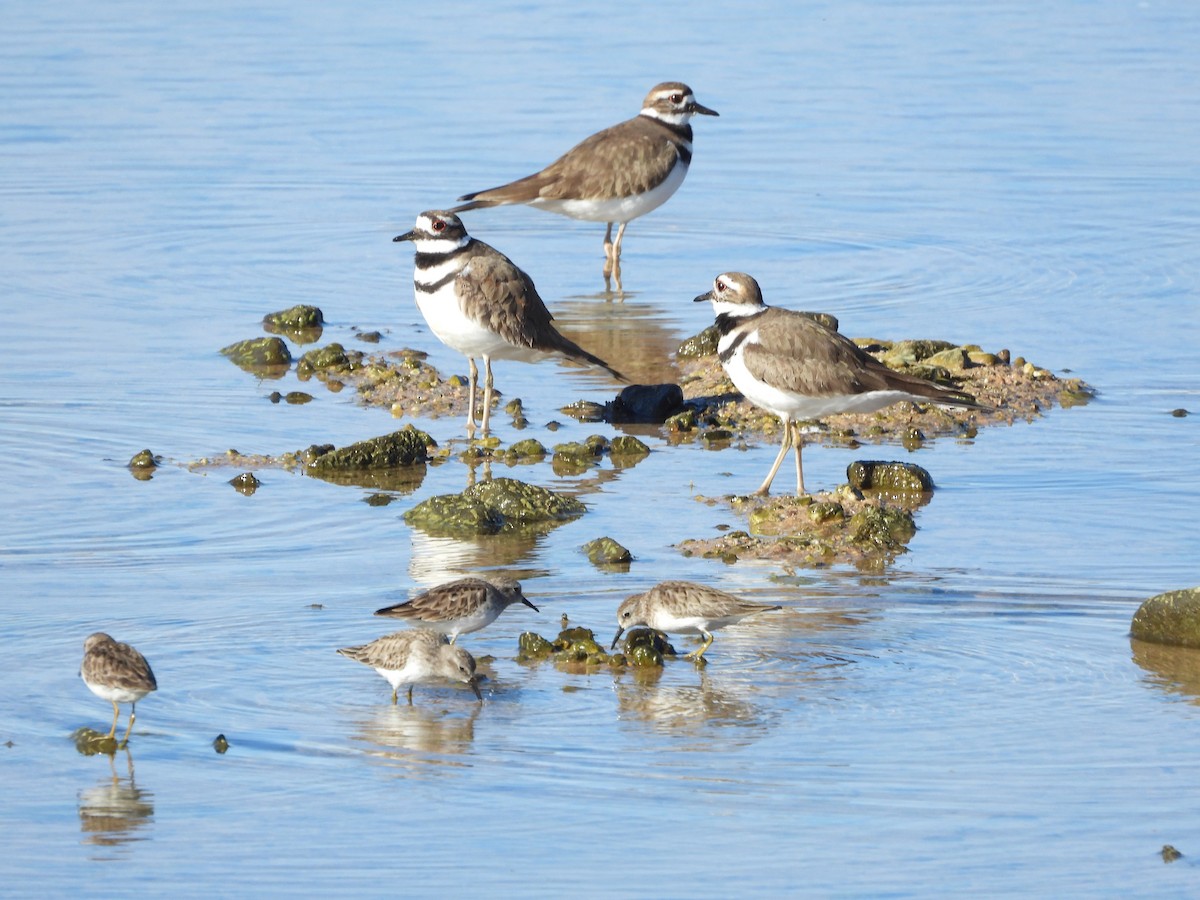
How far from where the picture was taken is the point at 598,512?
42.1 feet

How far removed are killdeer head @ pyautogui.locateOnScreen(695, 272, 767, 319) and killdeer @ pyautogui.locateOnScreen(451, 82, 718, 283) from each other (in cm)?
646

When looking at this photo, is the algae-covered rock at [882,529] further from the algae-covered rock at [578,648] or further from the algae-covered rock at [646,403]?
the algae-covered rock at [646,403]

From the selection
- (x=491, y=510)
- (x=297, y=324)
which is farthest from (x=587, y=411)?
(x=297, y=324)

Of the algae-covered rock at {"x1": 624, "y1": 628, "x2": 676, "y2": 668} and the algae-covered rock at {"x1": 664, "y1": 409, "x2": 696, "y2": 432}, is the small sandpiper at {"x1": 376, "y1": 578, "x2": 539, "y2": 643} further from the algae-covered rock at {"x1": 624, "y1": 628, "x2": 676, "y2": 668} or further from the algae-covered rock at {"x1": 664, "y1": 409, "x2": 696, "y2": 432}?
the algae-covered rock at {"x1": 664, "y1": 409, "x2": 696, "y2": 432}

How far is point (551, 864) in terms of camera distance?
7.70 meters

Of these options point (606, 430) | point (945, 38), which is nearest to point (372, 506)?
point (606, 430)

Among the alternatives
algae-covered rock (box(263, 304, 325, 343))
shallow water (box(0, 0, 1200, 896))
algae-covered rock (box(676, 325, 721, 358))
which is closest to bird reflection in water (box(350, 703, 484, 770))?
shallow water (box(0, 0, 1200, 896))

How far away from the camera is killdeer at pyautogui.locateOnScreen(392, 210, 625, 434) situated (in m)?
14.9

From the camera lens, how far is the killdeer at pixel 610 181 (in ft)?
65.8

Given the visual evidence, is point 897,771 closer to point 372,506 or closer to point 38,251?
point 372,506

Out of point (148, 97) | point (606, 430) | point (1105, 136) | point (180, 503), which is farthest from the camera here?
point (148, 97)

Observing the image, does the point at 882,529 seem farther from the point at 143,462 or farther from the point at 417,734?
the point at 143,462

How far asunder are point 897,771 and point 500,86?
21055 millimetres

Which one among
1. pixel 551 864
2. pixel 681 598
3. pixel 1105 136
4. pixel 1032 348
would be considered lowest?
pixel 551 864
